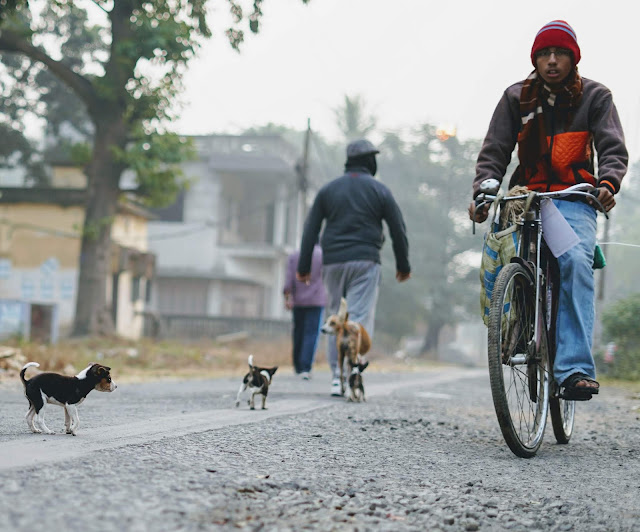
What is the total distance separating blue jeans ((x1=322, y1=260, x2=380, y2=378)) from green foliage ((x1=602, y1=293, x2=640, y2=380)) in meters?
11.3

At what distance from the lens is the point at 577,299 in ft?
13.0

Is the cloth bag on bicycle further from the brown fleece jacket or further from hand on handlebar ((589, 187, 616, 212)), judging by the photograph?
hand on handlebar ((589, 187, 616, 212))

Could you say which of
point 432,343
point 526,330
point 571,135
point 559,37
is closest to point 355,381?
point 526,330

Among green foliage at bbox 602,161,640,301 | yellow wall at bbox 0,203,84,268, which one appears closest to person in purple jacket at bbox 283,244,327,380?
yellow wall at bbox 0,203,84,268

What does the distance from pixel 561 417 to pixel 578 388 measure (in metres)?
0.57

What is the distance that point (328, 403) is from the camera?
19.2 feet

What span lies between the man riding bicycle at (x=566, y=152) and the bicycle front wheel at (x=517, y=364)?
0.13m

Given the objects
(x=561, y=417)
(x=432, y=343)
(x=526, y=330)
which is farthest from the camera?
(x=432, y=343)

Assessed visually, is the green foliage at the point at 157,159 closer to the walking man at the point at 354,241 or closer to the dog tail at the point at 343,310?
the walking man at the point at 354,241

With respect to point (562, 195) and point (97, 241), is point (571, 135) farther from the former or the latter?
point (97, 241)

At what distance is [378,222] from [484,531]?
15.0ft

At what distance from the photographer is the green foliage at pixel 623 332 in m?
17.0

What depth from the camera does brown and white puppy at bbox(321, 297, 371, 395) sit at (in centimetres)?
622

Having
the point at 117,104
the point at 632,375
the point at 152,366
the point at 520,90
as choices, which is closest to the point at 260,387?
the point at 520,90
